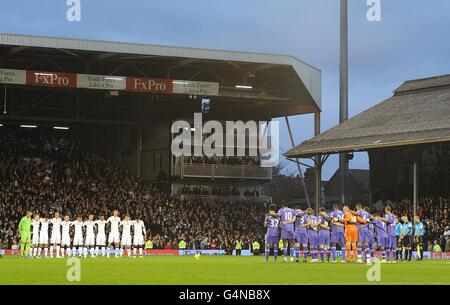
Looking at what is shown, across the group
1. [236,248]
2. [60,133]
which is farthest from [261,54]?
[60,133]

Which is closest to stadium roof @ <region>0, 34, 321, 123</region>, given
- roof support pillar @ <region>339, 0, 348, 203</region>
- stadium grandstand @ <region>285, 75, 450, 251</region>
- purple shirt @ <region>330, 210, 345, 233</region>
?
roof support pillar @ <region>339, 0, 348, 203</region>

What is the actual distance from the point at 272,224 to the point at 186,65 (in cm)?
2266

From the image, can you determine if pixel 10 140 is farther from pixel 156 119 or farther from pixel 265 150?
pixel 265 150

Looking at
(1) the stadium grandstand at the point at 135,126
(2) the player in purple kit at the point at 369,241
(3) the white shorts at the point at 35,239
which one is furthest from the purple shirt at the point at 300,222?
(1) the stadium grandstand at the point at 135,126

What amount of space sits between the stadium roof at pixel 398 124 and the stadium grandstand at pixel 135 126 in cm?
332

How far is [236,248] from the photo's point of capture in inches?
2087

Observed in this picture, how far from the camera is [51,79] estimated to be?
48.6m

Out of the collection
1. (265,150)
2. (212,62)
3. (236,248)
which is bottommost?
(236,248)

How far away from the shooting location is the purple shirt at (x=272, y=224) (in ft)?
104

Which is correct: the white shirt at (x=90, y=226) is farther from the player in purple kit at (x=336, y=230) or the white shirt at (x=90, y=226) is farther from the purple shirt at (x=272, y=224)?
the player in purple kit at (x=336, y=230)

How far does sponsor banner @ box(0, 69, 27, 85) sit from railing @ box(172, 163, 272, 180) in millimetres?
15850

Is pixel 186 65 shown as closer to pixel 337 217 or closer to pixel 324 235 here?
pixel 324 235

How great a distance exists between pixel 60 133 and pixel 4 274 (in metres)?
43.2
